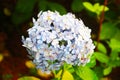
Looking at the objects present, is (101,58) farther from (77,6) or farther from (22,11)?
(22,11)

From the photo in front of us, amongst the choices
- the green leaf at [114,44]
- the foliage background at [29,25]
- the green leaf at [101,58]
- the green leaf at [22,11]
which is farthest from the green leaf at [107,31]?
the green leaf at [22,11]

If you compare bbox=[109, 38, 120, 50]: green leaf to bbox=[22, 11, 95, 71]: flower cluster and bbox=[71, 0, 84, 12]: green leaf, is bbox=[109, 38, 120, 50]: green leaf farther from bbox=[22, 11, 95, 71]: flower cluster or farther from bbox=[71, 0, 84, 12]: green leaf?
bbox=[22, 11, 95, 71]: flower cluster

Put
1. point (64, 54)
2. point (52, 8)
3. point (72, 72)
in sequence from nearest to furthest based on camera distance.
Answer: point (64, 54) < point (72, 72) < point (52, 8)

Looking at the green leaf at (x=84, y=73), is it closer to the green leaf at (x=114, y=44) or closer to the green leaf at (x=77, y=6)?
the green leaf at (x=114, y=44)

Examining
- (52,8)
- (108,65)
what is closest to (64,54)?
(108,65)

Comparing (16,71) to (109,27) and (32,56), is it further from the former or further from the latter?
(32,56)

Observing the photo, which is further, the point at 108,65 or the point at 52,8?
the point at 52,8

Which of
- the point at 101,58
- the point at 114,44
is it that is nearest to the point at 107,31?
the point at 114,44
